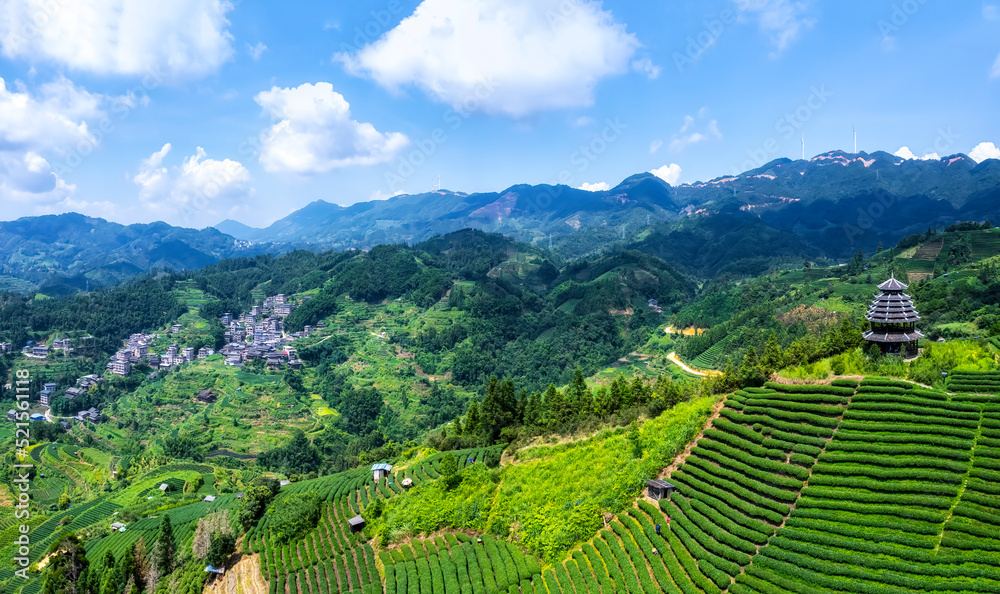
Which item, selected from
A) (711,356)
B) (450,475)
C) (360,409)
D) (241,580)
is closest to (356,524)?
(450,475)

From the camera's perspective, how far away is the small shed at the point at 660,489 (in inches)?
1069

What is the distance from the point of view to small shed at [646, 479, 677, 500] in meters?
27.1

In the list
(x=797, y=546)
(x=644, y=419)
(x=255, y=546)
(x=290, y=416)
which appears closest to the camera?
(x=797, y=546)

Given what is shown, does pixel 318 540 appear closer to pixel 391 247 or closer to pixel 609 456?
pixel 609 456

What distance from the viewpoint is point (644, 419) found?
38.1 metres

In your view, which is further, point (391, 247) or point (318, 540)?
point (391, 247)

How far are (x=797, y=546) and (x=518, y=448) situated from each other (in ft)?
75.0

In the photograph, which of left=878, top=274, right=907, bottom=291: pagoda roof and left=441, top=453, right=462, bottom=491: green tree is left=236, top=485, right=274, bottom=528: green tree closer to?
left=441, top=453, right=462, bottom=491: green tree

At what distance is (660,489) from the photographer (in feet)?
88.9

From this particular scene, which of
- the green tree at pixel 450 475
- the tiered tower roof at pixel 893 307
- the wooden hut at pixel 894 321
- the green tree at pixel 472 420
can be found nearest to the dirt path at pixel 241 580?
the green tree at pixel 450 475

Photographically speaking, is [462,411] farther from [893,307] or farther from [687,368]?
[893,307]

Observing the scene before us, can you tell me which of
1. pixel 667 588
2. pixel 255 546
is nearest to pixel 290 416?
pixel 255 546

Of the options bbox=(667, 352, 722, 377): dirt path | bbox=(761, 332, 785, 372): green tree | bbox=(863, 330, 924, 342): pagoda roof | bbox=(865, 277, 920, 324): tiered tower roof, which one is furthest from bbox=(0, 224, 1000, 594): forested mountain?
bbox=(865, 277, 920, 324): tiered tower roof

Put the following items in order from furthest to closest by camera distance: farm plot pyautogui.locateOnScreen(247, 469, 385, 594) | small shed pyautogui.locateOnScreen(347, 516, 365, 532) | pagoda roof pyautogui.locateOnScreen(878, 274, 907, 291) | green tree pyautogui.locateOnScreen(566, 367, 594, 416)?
green tree pyautogui.locateOnScreen(566, 367, 594, 416), small shed pyautogui.locateOnScreen(347, 516, 365, 532), pagoda roof pyautogui.locateOnScreen(878, 274, 907, 291), farm plot pyautogui.locateOnScreen(247, 469, 385, 594)
